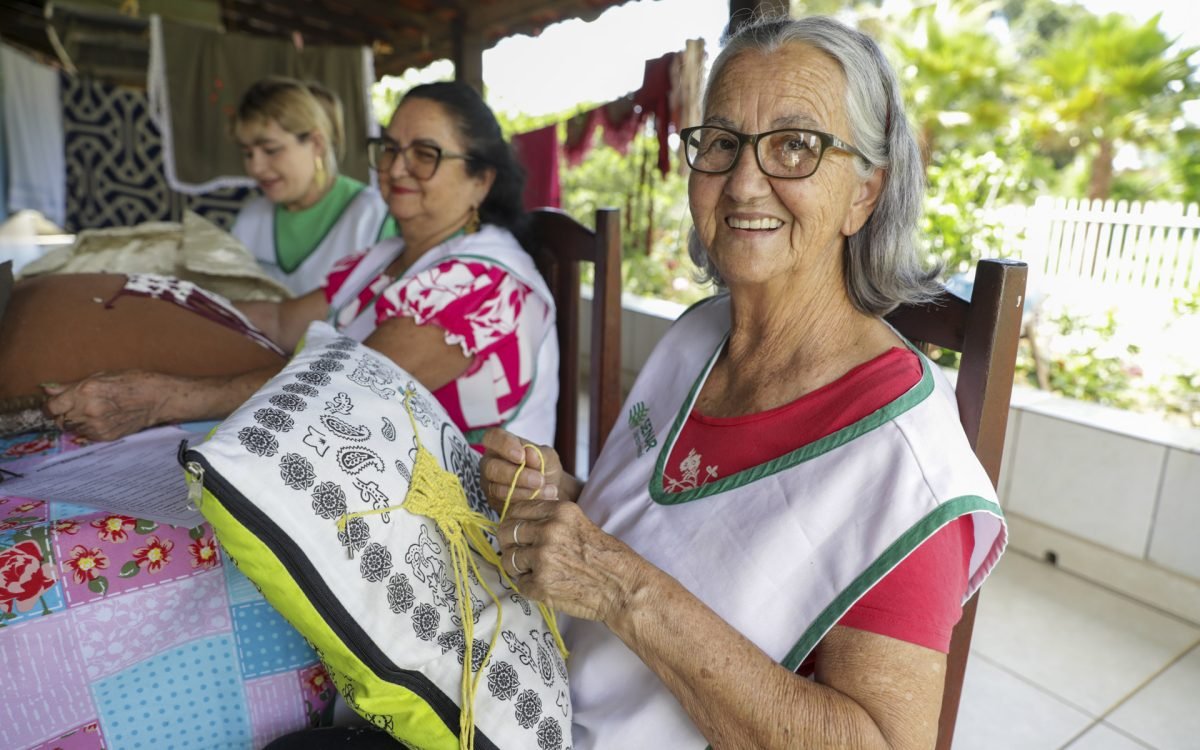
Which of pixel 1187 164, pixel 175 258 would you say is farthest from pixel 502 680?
pixel 1187 164

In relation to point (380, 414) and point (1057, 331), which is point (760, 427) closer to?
point (380, 414)

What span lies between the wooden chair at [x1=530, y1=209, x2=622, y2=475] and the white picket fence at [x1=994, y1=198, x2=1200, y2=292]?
524cm

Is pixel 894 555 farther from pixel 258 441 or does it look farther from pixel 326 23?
pixel 326 23

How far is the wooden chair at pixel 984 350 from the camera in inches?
34.9

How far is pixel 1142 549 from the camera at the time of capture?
232cm

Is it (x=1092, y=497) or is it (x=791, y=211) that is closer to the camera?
(x=791, y=211)

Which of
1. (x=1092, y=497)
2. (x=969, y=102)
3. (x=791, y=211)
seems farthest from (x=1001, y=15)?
(x=791, y=211)

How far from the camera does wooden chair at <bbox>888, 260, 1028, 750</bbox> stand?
2.91 ft

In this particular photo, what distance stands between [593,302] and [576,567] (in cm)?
96

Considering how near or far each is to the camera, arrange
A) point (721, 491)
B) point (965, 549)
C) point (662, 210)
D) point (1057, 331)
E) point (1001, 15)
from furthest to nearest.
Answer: point (1001, 15) < point (662, 210) < point (1057, 331) < point (721, 491) < point (965, 549)

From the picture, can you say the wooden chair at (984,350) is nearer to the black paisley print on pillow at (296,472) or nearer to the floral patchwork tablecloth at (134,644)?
the black paisley print on pillow at (296,472)

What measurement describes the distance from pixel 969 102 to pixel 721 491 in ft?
47.1

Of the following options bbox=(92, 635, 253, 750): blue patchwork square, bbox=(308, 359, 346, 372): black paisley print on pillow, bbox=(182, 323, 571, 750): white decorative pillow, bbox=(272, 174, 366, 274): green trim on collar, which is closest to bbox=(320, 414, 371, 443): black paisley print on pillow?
bbox=(182, 323, 571, 750): white decorative pillow

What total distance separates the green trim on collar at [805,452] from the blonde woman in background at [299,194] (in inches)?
69.0
